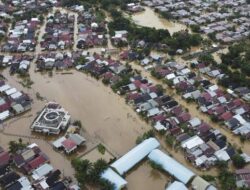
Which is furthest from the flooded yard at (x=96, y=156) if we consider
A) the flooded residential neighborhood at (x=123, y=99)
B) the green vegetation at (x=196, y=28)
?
the green vegetation at (x=196, y=28)

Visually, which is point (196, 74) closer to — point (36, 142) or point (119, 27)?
point (119, 27)

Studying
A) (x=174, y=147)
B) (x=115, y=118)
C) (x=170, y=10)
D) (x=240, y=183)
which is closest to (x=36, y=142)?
(x=115, y=118)

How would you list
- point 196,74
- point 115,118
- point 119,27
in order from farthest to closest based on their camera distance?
point 119,27 → point 196,74 → point 115,118

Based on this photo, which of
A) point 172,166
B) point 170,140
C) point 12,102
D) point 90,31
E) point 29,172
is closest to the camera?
point 172,166

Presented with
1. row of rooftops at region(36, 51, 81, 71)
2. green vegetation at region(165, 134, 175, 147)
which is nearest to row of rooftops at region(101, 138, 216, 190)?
green vegetation at region(165, 134, 175, 147)

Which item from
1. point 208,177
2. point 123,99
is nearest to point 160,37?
point 123,99

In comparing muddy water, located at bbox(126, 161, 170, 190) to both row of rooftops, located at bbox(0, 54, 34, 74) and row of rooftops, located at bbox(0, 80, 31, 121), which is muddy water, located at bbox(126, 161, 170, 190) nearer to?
row of rooftops, located at bbox(0, 80, 31, 121)

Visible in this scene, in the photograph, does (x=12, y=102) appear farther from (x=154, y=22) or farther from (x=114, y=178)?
(x=154, y=22)
